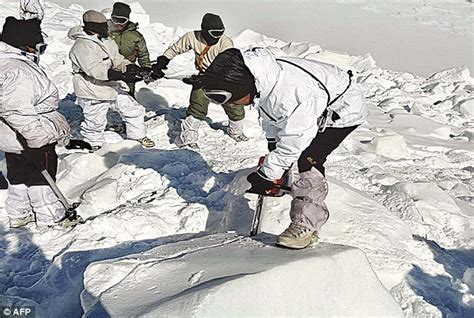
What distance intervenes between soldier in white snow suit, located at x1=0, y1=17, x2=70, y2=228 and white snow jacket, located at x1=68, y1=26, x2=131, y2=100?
0.97 meters

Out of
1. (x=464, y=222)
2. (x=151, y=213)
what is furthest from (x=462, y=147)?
(x=151, y=213)

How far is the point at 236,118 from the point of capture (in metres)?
5.03

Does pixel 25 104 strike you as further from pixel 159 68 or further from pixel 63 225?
pixel 159 68

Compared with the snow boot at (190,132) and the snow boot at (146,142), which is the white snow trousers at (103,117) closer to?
the snow boot at (146,142)

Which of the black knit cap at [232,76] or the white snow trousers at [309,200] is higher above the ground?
the black knit cap at [232,76]

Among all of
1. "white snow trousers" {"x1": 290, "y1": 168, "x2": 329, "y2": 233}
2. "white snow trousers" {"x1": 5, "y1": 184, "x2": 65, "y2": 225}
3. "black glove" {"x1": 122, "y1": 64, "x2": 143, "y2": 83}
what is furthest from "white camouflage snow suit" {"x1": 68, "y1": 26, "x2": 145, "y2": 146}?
"white snow trousers" {"x1": 290, "y1": 168, "x2": 329, "y2": 233}

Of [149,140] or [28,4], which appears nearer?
[149,140]

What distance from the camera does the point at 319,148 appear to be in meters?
2.86

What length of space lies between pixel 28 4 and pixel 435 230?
15.4 ft

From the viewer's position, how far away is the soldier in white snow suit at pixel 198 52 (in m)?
4.48

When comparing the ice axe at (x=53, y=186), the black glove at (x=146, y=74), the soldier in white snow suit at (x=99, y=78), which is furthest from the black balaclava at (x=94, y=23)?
the ice axe at (x=53, y=186)

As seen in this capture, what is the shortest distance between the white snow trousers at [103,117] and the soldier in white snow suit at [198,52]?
1.27 feet

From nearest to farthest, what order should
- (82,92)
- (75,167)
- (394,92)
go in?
(75,167) → (82,92) → (394,92)

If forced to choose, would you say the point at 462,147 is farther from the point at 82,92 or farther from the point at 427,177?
the point at 82,92
